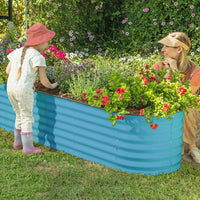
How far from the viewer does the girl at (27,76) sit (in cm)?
359

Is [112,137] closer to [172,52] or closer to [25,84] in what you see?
[25,84]

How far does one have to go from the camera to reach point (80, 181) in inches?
123

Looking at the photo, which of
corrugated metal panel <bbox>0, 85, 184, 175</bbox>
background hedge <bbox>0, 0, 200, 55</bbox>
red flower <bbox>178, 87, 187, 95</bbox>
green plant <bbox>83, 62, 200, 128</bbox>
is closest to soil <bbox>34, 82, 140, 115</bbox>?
corrugated metal panel <bbox>0, 85, 184, 175</bbox>

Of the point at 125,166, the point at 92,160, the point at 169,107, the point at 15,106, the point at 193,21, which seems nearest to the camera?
the point at 169,107

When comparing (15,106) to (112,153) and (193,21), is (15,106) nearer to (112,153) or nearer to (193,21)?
(112,153)

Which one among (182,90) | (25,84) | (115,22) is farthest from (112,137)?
(115,22)

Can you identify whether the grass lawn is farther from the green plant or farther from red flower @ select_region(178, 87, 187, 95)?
red flower @ select_region(178, 87, 187, 95)

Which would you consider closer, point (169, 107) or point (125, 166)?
point (169, 107)

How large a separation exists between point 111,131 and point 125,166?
0.37 meters

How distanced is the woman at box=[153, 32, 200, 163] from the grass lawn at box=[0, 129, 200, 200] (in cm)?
38

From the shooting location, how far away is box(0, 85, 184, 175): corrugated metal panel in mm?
3107

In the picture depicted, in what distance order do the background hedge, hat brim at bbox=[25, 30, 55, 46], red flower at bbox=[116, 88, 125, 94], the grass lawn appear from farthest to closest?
the background hedge
hat brim at bbox=[25, 30, 55, 46]
red flower at bbox=[116, 88, 125, 94]
the grass lawn

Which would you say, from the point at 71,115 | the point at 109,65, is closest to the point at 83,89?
the point at 71,115

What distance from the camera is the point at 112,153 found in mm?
3285
